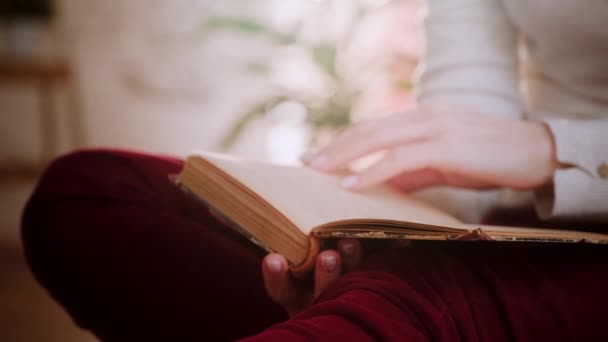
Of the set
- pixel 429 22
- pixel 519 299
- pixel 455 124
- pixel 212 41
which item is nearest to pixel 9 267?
pixel 212 41

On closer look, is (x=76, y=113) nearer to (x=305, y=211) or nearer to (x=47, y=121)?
(x=47, y=121)

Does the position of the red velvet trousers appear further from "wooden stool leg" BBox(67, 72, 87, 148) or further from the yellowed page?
"wooden stool leg" BBox(67, 72, 87, 148)

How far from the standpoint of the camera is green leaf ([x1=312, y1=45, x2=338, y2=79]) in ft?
5.30

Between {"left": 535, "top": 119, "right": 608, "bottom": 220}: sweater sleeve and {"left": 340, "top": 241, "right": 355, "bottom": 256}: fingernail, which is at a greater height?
{"left": 535, "top": 119, "right": 608, "bottom": 220}: sweater sleeve

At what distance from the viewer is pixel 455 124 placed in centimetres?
55

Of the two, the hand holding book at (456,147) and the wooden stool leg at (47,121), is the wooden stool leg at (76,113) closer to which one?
the wooden stool leg at (47,121)

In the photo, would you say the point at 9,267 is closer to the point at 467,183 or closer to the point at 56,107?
the point at 56,107

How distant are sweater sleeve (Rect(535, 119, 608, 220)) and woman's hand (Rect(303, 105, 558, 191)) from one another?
0.06ft

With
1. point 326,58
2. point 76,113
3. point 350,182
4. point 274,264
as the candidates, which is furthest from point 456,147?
point 76,113

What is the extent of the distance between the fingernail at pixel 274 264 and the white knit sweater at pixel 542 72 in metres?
0.27

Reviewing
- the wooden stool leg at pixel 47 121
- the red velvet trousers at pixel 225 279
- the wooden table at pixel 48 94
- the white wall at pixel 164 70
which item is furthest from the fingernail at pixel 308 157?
the wooden stool leg at pixel 47 121

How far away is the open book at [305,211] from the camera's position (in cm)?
38

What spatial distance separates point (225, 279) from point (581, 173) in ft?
1.09

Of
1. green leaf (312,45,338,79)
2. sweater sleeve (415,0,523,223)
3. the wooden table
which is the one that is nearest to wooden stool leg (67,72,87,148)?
the wooden table
